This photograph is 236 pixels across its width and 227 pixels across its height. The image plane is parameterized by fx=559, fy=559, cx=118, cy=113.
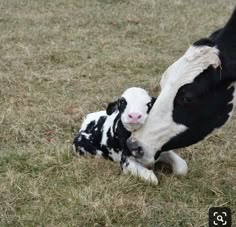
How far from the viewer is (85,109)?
577cm

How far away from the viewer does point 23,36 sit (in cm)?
889

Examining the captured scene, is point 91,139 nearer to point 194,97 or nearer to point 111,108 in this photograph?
point 111,108

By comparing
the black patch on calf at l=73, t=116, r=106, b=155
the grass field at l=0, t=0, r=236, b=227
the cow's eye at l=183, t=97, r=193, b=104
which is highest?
the cow's eye at l=183, t=97, r=193, b=104

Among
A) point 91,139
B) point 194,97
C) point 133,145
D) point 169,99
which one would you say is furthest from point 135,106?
point 91,139

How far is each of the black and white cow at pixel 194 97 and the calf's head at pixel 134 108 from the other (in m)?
0.08

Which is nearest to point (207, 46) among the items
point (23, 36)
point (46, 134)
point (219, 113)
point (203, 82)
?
point (203, 82)

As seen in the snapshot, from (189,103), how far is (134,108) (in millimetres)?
537

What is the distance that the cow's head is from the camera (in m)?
3.28

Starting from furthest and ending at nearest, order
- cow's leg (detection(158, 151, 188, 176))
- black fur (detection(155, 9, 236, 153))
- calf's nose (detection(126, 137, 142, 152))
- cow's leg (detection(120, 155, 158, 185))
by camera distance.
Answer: cow's leg (detection(158, 151, 188, 176)) → cow's leg (detection(120, 155, 158, 185)) → calf's nose (detection(126, 137, 142, 152)) → black fur (detection(155, 9, 236, 153))

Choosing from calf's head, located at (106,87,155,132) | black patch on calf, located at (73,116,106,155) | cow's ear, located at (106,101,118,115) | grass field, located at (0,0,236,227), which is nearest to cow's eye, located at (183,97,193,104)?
calf's head, located at (106,87,155,132)

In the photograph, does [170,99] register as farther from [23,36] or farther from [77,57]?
[23,36]

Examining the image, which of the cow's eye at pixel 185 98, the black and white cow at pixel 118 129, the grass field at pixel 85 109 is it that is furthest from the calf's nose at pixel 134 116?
the grass field at pixel 85 109

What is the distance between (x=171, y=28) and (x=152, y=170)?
602 cm

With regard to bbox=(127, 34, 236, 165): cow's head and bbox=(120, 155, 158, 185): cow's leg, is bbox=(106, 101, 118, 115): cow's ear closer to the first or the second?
bbox=(120, 155, 158, 185): cow's leg
